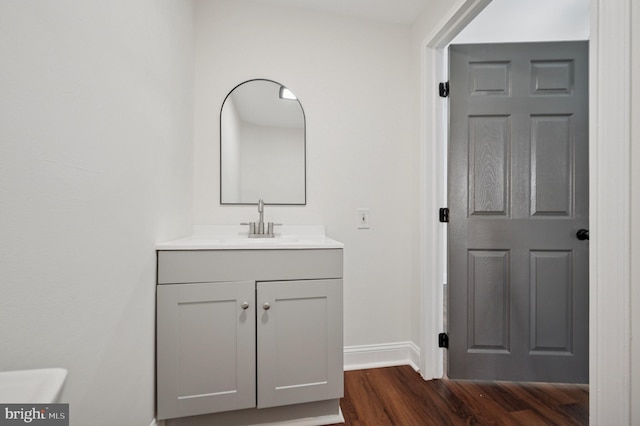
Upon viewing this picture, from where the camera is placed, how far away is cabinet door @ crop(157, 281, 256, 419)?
4.03 feet

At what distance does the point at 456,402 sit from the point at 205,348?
1340 millimetres

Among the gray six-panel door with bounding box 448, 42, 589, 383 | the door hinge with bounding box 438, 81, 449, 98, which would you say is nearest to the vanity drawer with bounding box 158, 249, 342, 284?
the gray six-panel door with bounding box 448, 42, 589, 383

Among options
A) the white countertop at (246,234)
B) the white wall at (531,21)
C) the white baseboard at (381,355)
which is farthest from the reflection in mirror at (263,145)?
the white wall at (531,21)

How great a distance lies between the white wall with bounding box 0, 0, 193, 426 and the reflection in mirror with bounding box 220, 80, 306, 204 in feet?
1.85

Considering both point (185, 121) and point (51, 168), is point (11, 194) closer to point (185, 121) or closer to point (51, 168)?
point (51, 168)

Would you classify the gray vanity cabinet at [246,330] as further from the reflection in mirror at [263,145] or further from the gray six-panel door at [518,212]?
the gray six-panel door at [518,212]

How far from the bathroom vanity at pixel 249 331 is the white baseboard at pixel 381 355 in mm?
505

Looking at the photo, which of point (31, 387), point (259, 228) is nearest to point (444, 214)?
point (259, 228)

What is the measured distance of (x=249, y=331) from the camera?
50.8 inches

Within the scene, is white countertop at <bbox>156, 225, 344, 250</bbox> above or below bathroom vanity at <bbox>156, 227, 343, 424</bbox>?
above

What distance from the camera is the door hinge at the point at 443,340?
175cm

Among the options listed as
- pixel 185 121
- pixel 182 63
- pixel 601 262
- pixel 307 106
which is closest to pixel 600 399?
pixel 601 262

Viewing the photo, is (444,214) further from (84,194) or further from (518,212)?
(84,194)

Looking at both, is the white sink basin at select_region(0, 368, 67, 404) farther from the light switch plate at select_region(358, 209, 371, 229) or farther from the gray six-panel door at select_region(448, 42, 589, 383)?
the gray six-panel door at select_region(448, 42, 589, 383)
